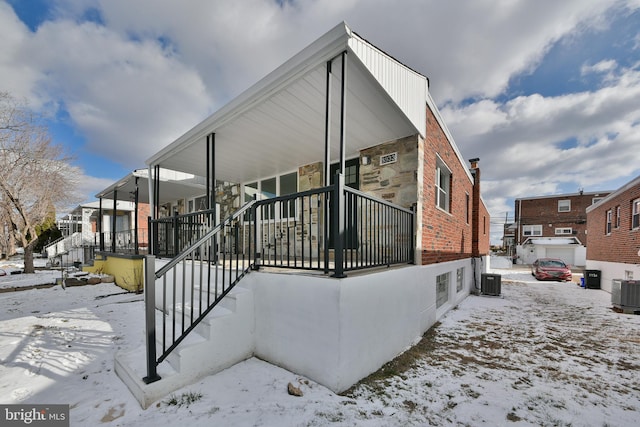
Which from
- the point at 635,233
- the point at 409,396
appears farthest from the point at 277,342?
the point at 635,233

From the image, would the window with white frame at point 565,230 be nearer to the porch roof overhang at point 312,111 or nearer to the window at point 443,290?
the window at point 443,290

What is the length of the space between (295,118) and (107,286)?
9.15 m

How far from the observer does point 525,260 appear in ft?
87.8

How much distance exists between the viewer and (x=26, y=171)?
41.9 feet

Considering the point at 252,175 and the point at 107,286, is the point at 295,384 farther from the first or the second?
the point at 107,286

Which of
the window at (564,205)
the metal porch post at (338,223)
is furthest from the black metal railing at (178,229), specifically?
the window at (564,205)

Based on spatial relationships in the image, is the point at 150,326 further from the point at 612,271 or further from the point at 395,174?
the point at 612,271

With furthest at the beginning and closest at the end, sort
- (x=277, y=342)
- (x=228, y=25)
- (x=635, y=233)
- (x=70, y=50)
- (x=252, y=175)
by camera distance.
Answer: (x=635, y=233) → (x=252, y=175) → (x=70, y=50) → (x=228, y=25) → (x=277, y=342)

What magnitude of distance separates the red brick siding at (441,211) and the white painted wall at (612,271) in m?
5.76

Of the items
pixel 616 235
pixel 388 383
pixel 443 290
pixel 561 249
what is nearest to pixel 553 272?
pixel 616 235

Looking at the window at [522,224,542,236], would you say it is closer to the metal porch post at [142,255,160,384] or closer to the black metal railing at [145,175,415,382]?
the black metal railing at [145,175,415,382]

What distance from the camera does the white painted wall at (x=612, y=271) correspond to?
9078 mm

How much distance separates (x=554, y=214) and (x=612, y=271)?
21192 millimetres

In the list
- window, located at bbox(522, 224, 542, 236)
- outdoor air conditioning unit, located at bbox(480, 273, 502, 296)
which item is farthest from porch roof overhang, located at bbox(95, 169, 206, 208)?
window, located at bbox(522, 224, 542, 236)
